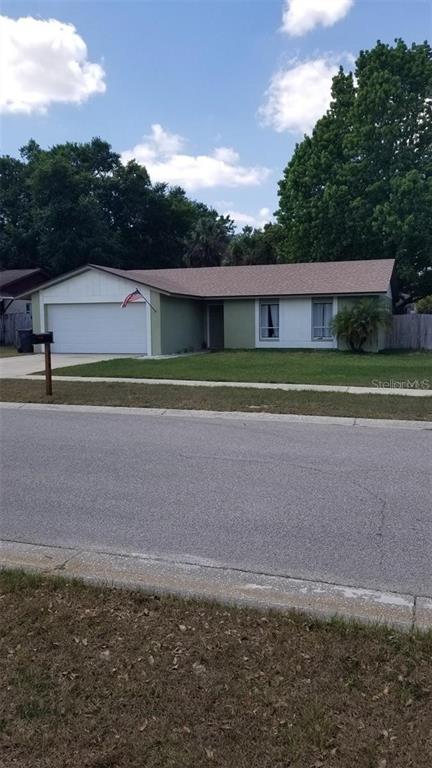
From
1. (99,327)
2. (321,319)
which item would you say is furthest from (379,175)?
(99,327)

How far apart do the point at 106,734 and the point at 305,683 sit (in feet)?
3.02

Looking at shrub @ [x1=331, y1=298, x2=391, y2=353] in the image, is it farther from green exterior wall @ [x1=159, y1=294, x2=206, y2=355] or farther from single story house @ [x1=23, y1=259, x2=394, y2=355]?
green exterior wall @ [x1=159, y1=294, x2=206, y2=355]

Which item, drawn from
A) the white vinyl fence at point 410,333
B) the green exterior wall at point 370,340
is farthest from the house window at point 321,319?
the white vinyl fence at point 410,333

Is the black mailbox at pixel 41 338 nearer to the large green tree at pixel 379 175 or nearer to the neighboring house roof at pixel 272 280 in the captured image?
the neighboring house roof at pixel 272 280

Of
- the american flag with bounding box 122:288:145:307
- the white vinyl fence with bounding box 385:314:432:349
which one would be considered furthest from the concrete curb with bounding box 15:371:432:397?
the white vinyl fence with bounding box 385:314:432:349

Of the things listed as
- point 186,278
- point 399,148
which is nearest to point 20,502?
point 186,278

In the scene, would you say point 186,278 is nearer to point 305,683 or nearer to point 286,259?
point 286,259

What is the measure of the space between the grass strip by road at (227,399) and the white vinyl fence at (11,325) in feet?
60.6

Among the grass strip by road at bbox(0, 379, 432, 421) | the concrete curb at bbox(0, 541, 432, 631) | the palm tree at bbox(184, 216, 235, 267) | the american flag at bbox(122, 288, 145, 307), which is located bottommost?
the concrete curb at bbox(0, 541, 432, 631)

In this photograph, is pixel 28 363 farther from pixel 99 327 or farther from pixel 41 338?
pixel 41 338

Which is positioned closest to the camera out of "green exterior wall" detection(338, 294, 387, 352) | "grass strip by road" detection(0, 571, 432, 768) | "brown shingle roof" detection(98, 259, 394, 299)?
"grass strip by road" detection(0, 571, 432, 768)

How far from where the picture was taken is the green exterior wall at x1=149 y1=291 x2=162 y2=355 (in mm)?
23547

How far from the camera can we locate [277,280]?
27.3 metres

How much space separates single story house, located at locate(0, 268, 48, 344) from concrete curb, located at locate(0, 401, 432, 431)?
758 inches
